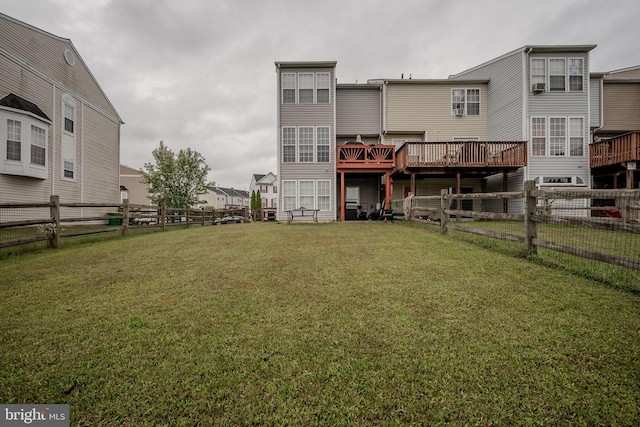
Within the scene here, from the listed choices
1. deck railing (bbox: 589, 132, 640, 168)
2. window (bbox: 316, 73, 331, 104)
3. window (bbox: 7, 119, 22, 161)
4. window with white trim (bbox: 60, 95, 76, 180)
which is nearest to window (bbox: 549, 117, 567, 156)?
deck railing (bbox: 589, 132, 640, 168)

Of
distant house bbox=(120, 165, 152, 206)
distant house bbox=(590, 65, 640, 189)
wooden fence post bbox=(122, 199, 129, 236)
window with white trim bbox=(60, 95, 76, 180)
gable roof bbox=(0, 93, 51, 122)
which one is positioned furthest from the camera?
distant house bbox=(120, 165, 152, 206)

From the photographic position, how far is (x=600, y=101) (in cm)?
1566

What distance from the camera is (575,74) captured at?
14.5 metres

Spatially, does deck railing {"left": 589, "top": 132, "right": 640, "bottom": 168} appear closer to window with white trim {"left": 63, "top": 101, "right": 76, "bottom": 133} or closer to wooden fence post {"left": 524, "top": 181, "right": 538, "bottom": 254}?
wooden fence post {"left": 524, "top": 181, "right": 538, "bottom": 254}

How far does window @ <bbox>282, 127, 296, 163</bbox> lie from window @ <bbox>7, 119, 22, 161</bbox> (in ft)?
39.3

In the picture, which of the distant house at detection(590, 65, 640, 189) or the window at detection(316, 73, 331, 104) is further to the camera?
the window at detection(316, 73, 331, 104)

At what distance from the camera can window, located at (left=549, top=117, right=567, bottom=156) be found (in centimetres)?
1454

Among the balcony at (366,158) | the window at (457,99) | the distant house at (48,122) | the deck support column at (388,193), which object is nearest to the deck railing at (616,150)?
the window at (457,99)

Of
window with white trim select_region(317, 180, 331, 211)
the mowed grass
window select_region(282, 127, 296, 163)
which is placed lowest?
the mowed grass

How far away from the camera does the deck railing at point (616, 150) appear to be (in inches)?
472

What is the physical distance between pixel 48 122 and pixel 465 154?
2093cm

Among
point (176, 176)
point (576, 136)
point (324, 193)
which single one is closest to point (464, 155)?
point (576, 136)

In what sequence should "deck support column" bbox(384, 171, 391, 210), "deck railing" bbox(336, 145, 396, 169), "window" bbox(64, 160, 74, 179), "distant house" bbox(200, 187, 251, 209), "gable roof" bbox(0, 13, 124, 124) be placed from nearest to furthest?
"gable roof" bbox(0, 13, 124, 124) → "deck support column" bbox(384, 171, 391, 210) → "window" bbox(64, 160, 74, 179) → "deck railing" bbox(336, 145, 396, 169) → "distant house" bbox(200, 187, 251, 209)

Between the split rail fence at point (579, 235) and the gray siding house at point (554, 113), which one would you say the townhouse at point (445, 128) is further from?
the split rail fence at point (579, 235)
